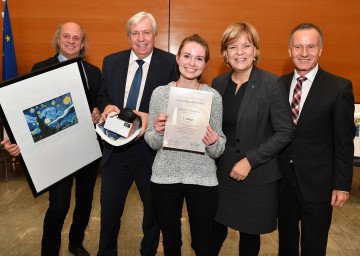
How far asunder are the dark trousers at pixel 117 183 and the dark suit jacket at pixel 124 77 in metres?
0.06

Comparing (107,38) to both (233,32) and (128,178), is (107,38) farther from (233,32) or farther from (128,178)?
(233,32)

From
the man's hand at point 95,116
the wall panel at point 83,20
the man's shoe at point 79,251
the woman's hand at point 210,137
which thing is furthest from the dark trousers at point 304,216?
the wall panel at point 83,20

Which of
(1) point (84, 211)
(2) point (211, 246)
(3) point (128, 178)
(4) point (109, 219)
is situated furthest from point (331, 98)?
(1) point (84, 211)

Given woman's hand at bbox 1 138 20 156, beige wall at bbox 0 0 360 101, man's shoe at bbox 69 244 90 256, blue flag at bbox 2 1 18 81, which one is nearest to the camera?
woman's hand at bbox 1 138 20 156

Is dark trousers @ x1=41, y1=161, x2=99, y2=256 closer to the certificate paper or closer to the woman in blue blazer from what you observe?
the certificate paper

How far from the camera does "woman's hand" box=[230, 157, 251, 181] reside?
216cm

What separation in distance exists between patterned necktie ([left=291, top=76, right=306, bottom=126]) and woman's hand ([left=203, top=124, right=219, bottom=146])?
1.79 feet

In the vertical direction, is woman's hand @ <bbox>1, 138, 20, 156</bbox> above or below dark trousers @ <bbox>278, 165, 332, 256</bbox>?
above

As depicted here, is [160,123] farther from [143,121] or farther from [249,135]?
[249,135]

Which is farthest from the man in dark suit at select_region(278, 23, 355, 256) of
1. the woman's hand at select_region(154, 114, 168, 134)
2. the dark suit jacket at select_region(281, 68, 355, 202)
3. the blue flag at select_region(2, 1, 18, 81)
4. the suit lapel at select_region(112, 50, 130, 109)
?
the blue flag at select_region(2, 1, 18, 81)

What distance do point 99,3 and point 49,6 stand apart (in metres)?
0.67

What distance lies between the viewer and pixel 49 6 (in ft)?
16.2

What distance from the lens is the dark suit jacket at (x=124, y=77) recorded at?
2.53 metres

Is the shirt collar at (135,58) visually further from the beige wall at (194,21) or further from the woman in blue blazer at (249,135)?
the beige wall at (194,21)
